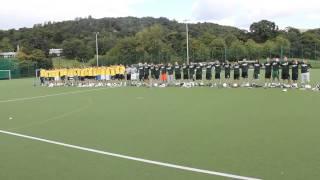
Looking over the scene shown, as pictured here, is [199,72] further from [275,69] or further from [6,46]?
[6,46]

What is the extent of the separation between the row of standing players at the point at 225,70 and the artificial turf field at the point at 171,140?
603 cm

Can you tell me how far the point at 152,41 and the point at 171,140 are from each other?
75.5 metres

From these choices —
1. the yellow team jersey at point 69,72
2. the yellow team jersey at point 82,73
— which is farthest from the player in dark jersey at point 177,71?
the yellow team jersey at point 69,72

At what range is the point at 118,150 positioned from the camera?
29.7 ft

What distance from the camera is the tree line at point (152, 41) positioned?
6066 cm

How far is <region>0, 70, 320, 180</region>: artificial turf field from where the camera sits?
7.28 metres

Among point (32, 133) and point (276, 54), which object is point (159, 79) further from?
point (276, 54)

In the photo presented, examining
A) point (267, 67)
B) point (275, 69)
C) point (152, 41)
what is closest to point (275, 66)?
point (275, 69)

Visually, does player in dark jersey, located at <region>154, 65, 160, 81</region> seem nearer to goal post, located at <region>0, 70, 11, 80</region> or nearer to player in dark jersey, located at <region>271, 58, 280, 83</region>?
player in dark jersey, located at <region>271, 58, 280, 83</region>

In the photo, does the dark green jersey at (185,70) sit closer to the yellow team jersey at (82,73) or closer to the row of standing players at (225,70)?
the row of standing players at (225,70)

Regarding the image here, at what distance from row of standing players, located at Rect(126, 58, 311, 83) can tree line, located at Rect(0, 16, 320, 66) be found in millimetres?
29962

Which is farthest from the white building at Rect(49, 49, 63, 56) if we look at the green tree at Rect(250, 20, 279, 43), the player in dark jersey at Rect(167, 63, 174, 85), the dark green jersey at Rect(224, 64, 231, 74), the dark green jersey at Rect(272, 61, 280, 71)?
the dark green jersey at Rect(272, 61, 280, 71)

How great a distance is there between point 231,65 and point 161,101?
8378 mm

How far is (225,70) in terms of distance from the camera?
26.2 meters
